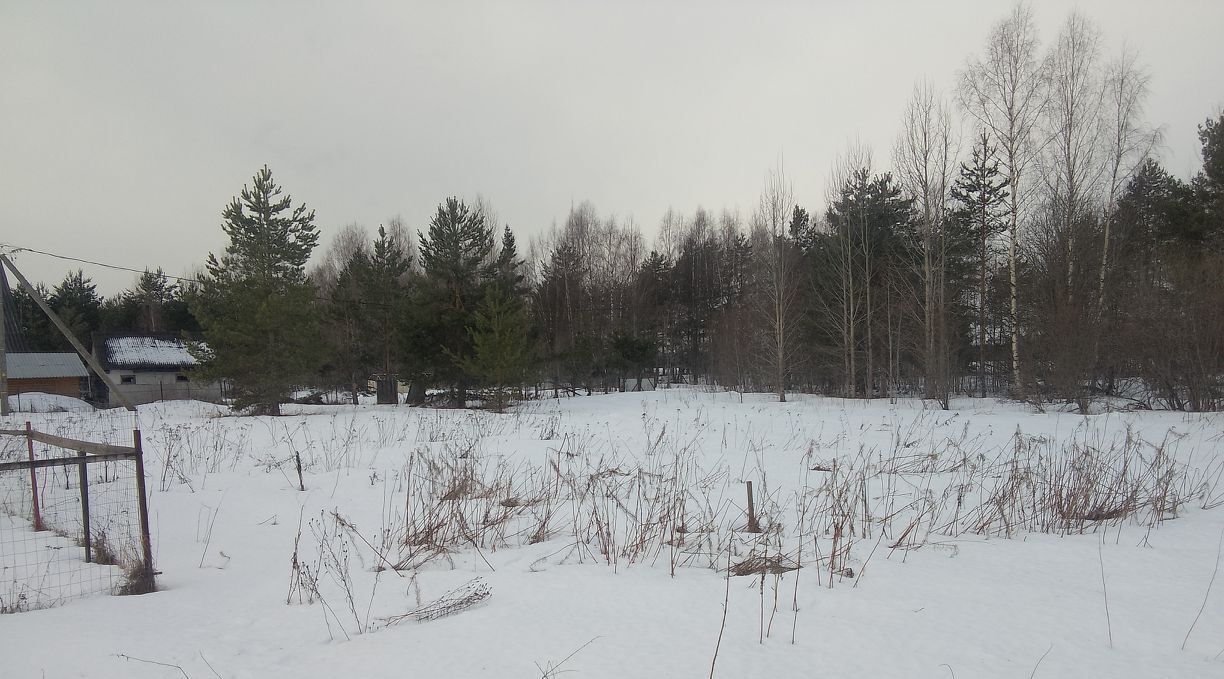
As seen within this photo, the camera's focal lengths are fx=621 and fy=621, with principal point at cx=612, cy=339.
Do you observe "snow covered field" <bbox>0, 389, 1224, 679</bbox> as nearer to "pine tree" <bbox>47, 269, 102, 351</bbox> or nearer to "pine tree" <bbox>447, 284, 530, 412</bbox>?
"pine tree" <bbox>447, 284, 530, 412</bbox>

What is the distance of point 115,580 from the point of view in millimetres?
4016

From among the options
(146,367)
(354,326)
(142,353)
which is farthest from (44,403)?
(354,326)

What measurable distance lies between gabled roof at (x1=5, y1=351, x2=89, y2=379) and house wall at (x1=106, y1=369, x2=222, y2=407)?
164 cm

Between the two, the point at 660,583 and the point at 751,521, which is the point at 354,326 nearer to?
the point at 751,521

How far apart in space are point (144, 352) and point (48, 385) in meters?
4.78

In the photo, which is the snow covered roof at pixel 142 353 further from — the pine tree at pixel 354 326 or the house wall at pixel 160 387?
the pine tree at pixel 354 326

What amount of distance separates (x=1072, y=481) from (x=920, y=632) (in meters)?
3.91

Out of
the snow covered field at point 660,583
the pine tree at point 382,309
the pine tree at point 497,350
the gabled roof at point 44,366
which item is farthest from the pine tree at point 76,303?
the snow covered field at point 660,583

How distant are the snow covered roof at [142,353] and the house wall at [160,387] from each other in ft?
2.01

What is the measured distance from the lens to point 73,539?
5.18 metres

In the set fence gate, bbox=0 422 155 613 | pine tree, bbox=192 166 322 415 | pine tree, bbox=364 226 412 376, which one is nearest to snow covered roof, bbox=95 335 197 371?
pine tree, bbox=364 226 412 376

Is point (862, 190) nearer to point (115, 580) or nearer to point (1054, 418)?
point (1054, 418)

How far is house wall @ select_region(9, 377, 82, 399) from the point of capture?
109 feet

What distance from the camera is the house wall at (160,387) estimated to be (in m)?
34.2
